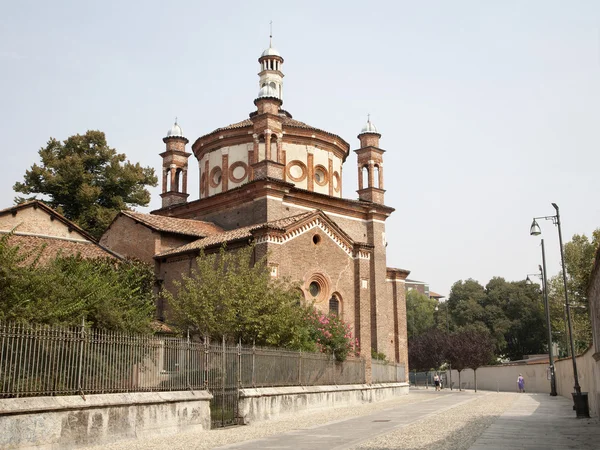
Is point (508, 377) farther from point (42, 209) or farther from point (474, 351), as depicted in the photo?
point (42, 209)

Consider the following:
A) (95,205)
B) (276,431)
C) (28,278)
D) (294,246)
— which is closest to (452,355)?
(294,246)

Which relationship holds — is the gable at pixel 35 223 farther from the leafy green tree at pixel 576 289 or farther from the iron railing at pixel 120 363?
the leafy green tree at pixel 576 289

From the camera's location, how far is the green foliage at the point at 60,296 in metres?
13.4

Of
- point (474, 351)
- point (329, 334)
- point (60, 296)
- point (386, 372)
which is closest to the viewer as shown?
point (60, 296)

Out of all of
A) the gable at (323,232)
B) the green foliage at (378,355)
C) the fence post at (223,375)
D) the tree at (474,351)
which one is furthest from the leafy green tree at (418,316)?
the fence post at (223,375)

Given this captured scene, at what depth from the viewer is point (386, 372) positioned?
97.3 ft

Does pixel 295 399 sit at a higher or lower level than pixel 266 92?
lower

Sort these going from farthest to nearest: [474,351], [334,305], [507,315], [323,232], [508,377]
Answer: [507,315] → [508,377] → [474,351] → [334,305] → [323,232]

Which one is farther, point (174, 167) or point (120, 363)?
point (174, 167)

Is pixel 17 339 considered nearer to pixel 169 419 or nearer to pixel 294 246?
pixel 169 419

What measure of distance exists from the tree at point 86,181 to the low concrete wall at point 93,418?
22997 millimetres

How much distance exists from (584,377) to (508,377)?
2330 cm

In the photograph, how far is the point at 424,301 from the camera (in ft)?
273

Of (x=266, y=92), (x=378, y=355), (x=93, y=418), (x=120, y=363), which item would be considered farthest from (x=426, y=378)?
(x=93, y=418)
